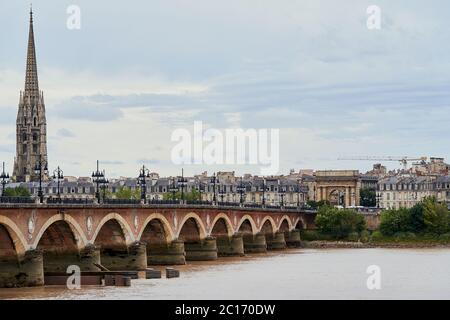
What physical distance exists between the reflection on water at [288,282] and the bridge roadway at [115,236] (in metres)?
1.95

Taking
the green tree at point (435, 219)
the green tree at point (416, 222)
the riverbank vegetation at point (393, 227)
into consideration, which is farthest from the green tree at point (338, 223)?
the green tree at point (435, 219)

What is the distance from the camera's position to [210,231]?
11469 centimetres

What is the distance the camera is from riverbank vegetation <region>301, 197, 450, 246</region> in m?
146

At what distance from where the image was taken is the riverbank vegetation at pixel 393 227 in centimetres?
14600

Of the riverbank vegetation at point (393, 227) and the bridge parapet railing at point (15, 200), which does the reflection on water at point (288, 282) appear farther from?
the riverbank vegetation at point (393, 227)

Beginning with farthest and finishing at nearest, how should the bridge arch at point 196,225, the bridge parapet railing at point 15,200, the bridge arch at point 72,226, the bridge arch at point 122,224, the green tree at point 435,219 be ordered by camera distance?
the green tree at point 435,219
the bridge arch at point 196,225
the bridge arch at point 122,224
the bridge arch at point 72,226
the bridge parapet railing at point 15,200

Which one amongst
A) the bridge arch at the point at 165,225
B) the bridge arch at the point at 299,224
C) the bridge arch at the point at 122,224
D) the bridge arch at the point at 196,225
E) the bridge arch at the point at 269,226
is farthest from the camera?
the bridge arch at the point at 299,224

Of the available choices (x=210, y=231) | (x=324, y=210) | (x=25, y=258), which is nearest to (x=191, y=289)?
(x=25, y=258)

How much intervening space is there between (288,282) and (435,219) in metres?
70.2

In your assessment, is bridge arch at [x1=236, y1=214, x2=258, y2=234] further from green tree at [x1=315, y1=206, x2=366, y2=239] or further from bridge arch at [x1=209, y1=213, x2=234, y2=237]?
green tree at [x1=315, y1=206, x2=366, y2=239]

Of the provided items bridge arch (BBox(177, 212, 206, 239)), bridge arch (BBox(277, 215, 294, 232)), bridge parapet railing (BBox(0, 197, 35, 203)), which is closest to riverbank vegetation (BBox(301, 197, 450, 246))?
bridge arch (BBox(277, 215, 294, 232))

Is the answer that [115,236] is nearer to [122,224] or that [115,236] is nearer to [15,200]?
[122,224]
